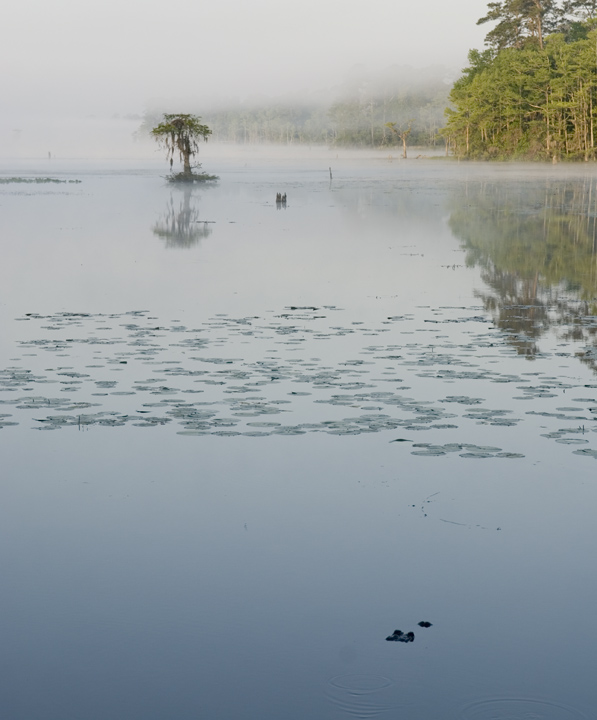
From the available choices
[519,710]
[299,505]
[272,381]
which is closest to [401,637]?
[519,710]

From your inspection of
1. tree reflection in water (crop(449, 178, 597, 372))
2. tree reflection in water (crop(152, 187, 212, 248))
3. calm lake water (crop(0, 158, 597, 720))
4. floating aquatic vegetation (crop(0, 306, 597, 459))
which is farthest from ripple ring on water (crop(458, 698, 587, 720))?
tree reflection in water (crop(152, 187, 212, 248))

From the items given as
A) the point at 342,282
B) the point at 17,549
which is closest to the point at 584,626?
the point at 17,549

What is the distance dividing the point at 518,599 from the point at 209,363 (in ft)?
21.9

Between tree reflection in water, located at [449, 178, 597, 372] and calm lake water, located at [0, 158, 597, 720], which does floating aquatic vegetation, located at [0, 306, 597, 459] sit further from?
tree reflection in water, located at [449, 178, 597, 372]

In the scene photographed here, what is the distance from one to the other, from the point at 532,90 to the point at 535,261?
3426 inches

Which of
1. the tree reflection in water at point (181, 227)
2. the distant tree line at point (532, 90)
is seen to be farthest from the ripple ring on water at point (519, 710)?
the distant tree line at point (532, 90)

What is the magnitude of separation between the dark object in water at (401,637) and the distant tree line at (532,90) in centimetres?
9279

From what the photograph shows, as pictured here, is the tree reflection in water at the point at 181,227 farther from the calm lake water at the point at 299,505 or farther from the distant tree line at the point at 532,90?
the distant tree line at the point at 532,90

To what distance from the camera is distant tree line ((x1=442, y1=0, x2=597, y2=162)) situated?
9462 centimetres

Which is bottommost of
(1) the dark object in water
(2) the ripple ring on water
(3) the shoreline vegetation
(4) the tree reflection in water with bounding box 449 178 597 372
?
(2) the ripple ring on water

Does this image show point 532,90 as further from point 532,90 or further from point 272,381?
point 272,381

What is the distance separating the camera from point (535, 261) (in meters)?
21.9

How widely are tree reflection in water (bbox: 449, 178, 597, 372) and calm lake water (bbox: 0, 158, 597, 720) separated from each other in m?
0.13

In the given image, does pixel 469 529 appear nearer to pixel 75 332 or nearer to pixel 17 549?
pixel 17 549
